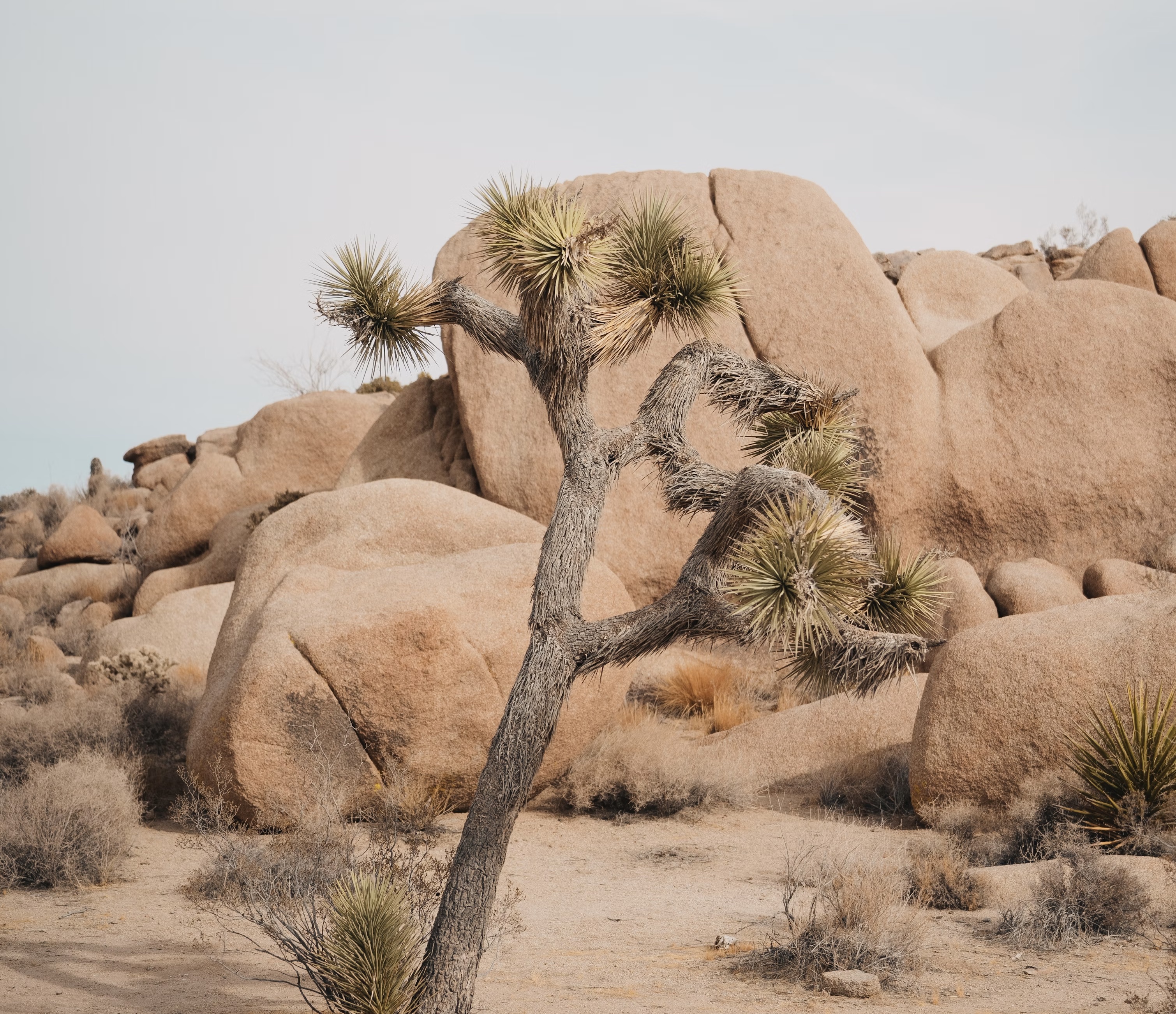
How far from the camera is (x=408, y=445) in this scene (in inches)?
594

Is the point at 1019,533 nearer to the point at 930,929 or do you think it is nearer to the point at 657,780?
the point at 657,780

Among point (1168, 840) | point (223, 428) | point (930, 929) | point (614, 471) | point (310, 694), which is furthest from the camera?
point (223, 428)

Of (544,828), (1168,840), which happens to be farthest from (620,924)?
(1168,840)

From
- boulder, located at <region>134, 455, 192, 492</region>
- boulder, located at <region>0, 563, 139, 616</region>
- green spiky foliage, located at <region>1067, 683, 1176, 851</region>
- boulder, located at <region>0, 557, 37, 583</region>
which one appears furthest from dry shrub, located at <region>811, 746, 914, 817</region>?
boulder, located at <region>134, 455, 192, 492</region>

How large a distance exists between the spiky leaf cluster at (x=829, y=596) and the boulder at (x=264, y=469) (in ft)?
42.8

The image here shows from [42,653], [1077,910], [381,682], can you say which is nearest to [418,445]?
[42,653]

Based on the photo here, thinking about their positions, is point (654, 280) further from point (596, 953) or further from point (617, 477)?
point (596, 953)

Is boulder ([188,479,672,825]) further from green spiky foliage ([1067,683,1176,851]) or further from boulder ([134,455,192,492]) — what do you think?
boulder ([134,455,192,492])

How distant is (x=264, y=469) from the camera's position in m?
17.7

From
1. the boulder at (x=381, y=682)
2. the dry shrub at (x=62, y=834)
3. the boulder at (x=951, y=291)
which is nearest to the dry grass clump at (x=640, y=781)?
the boulder at (x=381, y=682)

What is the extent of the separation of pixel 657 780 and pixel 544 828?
3.52 ft

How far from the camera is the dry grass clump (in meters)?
9.22

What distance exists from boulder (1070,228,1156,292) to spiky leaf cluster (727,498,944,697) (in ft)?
35.9

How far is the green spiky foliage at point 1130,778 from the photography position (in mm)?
6898
